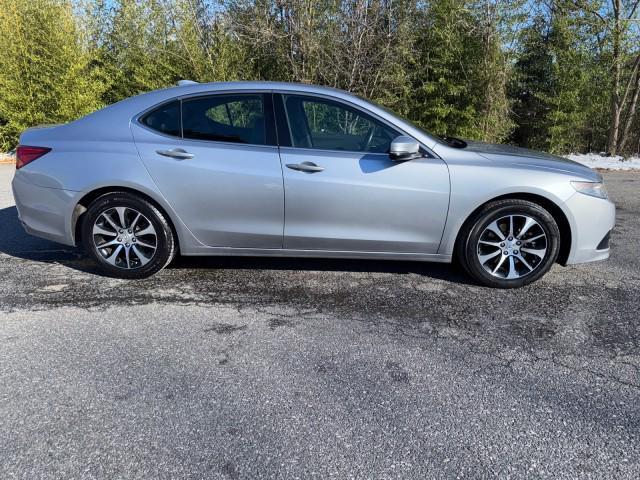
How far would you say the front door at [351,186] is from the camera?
11.2 ft

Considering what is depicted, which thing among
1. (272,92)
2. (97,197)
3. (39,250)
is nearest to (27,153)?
(97,197)

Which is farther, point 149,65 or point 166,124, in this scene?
point 149,65

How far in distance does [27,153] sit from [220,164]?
5.19ft

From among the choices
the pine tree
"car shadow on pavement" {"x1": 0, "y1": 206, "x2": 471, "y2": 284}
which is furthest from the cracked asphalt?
the pine tree

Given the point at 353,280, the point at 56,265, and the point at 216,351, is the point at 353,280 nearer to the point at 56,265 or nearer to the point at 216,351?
the point at 216,351

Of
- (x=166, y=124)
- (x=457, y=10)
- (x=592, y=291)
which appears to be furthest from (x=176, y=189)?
(x=457, y=10)

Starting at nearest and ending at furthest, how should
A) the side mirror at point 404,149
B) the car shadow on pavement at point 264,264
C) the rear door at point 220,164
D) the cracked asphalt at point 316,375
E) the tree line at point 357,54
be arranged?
1. the cracked asphalt at point 316,375
2. the side mirror at point 404,149
3. the rear door at point 220,164
4. the car shadow on pavement at point 264,264
5. the tree line at point 357,54

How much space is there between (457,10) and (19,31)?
954 centimetres

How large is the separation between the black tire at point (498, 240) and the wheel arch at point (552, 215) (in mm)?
21

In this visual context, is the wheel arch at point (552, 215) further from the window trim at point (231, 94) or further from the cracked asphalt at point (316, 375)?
the window trim at point (231, 94)

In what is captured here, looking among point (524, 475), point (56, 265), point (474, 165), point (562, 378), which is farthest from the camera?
point (56, 265)

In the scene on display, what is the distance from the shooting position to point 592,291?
359 cm

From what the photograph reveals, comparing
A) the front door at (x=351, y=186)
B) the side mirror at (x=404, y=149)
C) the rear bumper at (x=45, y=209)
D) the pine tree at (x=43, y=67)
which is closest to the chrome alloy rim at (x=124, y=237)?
the rear bumper at (x=45, y=209)

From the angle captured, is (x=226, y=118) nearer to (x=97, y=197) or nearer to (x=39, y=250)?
(x=97, y=197)
